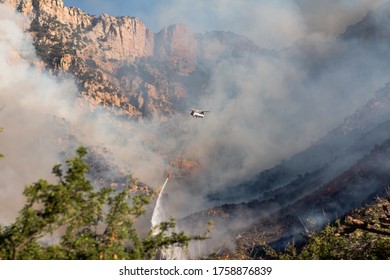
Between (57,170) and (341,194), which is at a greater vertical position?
(341,194)

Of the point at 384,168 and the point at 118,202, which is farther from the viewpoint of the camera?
the point at 384,168

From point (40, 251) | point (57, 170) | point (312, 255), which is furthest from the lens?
point (312, 255)

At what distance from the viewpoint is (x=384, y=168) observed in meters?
177

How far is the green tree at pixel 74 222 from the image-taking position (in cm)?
2309

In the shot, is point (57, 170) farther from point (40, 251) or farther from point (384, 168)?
point (384, 168)

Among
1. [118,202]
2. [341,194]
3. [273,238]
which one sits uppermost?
[341,194]

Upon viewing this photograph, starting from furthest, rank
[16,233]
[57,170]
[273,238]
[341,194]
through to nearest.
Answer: [341,194] < [273,238] < [16,233] < [57,170]

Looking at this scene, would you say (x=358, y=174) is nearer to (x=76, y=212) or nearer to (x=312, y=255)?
(x=312, y=255)

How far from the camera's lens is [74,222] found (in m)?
25.8

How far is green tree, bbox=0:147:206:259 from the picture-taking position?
23094 millimetres
